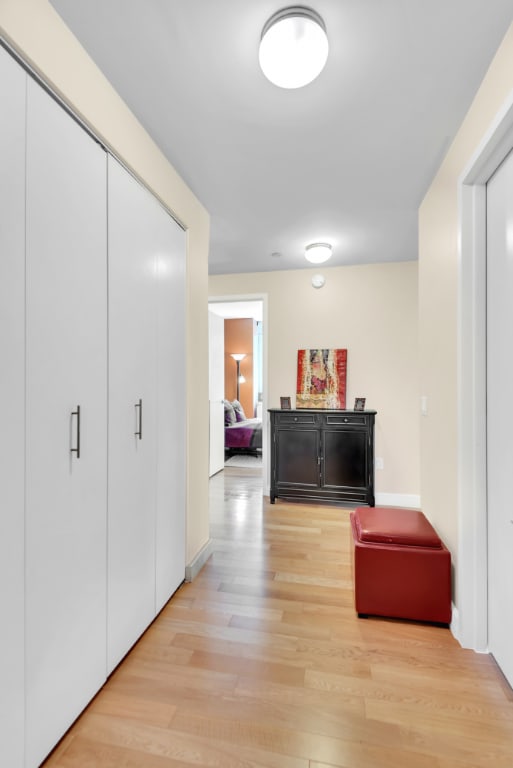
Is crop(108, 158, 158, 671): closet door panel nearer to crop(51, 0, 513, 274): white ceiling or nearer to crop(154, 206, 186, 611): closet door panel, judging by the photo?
crop(154, 206, 186, 611): closet door panel

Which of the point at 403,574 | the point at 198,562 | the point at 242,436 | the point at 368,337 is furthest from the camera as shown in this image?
the point at 242,436

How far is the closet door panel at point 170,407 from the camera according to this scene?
2100 mm

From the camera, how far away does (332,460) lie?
12.8ft

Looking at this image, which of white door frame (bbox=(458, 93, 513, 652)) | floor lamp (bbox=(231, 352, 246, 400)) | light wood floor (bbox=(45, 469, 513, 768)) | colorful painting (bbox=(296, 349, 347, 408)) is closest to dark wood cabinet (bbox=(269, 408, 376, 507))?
colorful painting (bbox=(296, 349, 347, 408))

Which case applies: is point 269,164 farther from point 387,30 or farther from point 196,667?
point 196,667

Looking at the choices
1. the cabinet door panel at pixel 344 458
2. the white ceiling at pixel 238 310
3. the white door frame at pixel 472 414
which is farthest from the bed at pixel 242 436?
the white door frame at pixel 472 414

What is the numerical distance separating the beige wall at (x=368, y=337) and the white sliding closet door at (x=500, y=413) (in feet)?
7.74

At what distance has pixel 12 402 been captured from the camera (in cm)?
111

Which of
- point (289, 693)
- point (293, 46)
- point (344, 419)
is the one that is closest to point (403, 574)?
point (289, 693)

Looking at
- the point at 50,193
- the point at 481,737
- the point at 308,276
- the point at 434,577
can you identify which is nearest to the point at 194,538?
the point at 434,577

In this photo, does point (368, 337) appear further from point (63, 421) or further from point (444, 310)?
point (63, 421)

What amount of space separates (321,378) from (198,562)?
244cm

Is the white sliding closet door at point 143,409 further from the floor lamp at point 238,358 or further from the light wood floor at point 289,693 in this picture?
the floor lamp at point 238,358

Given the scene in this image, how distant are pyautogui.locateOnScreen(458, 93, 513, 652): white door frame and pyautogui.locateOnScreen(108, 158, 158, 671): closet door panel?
5.21 feet
